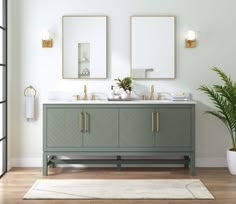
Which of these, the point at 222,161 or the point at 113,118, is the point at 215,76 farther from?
the point at 113,118

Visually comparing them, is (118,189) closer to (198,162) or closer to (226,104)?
(198,162)

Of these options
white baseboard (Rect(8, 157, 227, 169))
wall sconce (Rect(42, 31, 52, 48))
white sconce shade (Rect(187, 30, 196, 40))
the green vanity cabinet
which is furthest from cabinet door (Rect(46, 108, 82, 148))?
white sconce shade (Rect(187, 30, 196, 40))

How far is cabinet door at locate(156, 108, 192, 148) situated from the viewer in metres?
5.28

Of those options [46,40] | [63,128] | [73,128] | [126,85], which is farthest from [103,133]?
[46,40]

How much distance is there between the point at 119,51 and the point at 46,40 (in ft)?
3.19

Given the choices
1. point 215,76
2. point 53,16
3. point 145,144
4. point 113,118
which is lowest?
point 145,144

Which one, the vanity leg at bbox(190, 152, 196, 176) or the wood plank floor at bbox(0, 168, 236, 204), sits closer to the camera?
the wood plank floor at bbox(0, 168, 236, 204)

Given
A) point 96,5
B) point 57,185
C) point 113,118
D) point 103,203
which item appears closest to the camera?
point 103,203

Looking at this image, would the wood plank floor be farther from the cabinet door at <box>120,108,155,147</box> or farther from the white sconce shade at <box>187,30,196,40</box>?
the white sconce shade at <box>187,30,196,40</box>

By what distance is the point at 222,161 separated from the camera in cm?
581

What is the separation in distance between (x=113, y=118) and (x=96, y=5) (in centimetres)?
156

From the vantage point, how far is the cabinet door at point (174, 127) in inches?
208

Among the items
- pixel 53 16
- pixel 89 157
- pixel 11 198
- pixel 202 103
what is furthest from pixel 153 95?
pixel 11 198

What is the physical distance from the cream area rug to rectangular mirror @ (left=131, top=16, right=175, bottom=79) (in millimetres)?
1489
